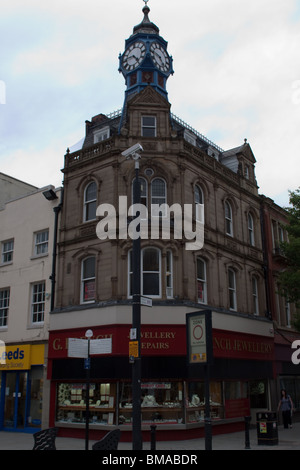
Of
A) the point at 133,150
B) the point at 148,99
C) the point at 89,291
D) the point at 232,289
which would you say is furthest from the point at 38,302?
the point at 133,150

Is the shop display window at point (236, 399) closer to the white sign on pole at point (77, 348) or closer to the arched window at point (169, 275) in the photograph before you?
the arched window at point (169, 275)

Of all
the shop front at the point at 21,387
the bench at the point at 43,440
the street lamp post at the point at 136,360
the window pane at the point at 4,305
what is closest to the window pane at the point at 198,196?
the street lamp post at the point at 136,360

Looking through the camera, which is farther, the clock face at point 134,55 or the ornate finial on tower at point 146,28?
the ornate finial on tower at point 146,28

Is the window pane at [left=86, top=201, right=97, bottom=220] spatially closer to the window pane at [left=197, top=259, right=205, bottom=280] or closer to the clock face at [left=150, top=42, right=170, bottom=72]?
the window pane at [left=197, top=259, right=205, bottom=280]

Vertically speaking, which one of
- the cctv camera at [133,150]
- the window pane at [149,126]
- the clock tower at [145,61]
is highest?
the clock tower at [145,61]

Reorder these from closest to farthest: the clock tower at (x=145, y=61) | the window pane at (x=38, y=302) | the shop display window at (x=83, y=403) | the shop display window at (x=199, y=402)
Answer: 1. the shop display window at (x=83, y=403)
2. the shop display window at (x=199, y=402)
3. the window pane at (x=38, y=302)
4. the clock tower at (x=145, y=61)

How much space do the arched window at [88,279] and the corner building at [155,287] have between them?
5cm

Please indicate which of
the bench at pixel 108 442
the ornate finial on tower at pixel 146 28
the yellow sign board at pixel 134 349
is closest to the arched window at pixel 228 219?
the ornate finial on tower at pixel 146 28

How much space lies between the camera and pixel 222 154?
96.5ft

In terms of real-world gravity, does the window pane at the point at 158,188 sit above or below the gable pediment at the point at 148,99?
below

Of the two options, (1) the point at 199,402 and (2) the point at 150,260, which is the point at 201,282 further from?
(1) the point at 199,402

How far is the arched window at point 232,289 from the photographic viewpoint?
77.7ft

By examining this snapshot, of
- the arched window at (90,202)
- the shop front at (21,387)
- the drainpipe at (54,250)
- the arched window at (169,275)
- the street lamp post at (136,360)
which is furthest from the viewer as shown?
the drainpipe at (54,250)

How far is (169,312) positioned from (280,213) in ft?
45.0
